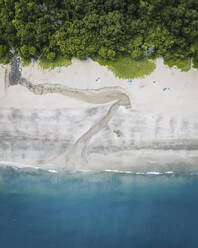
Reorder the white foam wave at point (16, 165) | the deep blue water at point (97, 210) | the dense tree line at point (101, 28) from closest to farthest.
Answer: the dense tree line at point (101, 28)
the deep blue water at point (97, 210)
the white foam wave at point (16, 165)

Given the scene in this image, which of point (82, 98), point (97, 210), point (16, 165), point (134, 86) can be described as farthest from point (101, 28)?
point (97, 210)

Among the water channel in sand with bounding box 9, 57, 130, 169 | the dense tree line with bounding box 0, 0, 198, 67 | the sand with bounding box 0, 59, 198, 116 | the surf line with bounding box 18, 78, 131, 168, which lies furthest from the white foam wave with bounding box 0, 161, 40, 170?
the dense tree line with bounding box 0, 0, 198, 67

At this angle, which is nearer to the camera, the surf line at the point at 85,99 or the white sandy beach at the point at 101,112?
the white sandy beach at the point at 101,112

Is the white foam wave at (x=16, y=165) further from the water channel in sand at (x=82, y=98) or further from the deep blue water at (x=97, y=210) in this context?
the water channel in sand at (x=82, y=98)

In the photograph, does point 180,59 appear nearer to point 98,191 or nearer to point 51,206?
point 98,191

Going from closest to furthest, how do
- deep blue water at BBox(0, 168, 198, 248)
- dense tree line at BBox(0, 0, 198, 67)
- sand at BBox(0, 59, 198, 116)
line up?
dense tree line at BBox(0, 0, 198, 67) < sand at BBox(0, 59, 198, 116) < deep blue water at BBox(0, 168, 198, 248)

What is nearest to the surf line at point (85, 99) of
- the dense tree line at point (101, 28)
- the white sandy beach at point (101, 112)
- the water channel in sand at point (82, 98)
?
the water channel in sand at point (82, 98)

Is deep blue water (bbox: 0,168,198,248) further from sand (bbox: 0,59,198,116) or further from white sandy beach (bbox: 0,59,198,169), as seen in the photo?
sand (bbox: 0,59,198,116)

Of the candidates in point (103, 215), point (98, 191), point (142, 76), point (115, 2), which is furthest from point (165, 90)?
point (103, 215)

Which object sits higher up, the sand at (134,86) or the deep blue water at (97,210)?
the sand at (134,86)
